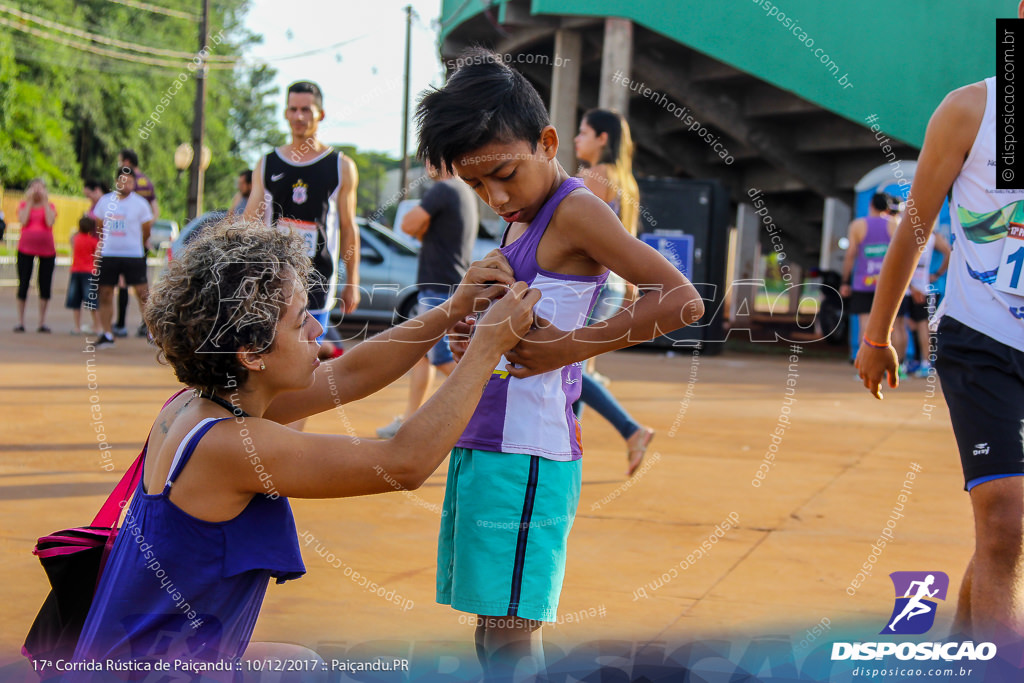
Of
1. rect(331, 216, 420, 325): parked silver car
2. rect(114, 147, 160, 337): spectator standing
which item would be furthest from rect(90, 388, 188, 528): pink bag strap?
rect(331, 216, 420, 325): parked silver car

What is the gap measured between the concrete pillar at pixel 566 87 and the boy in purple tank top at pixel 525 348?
1398 cm

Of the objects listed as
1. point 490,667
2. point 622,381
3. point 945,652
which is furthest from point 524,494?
point 622,381

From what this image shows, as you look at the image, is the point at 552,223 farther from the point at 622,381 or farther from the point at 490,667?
the point at 622,381

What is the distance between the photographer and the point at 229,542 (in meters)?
1.64

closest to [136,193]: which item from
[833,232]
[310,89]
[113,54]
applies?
[310,89]

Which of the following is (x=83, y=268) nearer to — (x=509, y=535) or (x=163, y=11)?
(x=509, y=535)

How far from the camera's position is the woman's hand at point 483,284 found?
6.64ft

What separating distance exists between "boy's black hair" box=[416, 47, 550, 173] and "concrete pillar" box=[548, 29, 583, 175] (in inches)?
548

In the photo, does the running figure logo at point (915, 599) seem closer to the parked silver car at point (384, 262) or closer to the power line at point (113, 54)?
the parked silver car at point (384, 262)

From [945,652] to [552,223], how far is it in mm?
1470

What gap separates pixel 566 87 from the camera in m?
16.1

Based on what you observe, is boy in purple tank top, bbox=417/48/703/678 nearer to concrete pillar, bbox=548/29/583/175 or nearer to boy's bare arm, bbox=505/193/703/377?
boy's bare arm, bbox=505/193/703/377

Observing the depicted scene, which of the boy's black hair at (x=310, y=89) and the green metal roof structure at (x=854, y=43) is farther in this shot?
the green metal roof structure at (x=854, y=43)

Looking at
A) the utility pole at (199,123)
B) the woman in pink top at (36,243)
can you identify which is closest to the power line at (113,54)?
the utility pole at (199,123)
